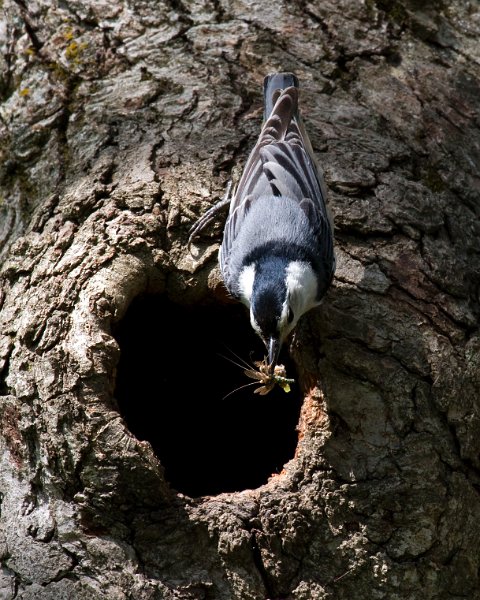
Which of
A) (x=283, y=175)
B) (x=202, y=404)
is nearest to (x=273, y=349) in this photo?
(x=283, y=175)

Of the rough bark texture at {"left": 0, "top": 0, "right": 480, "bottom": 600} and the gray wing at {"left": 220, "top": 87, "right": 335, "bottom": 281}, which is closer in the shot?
the rough bark texture at {"left": 0, "top": 0, "right": 480, "bottom": 600}

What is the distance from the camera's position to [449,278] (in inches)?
127

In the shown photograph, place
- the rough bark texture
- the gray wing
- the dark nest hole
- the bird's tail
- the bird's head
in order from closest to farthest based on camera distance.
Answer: the rough bark texture → the bird's head → the gray wing → the bird's tail → the dark nest hole

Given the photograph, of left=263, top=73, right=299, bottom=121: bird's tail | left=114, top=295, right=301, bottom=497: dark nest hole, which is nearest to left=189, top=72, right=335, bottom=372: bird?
left=263, top=73, right=299, bottom=121: bird's tail

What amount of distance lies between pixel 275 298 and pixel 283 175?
673 millimetres

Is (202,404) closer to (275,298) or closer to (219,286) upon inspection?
(219,286)

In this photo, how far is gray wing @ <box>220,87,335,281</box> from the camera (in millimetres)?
3303

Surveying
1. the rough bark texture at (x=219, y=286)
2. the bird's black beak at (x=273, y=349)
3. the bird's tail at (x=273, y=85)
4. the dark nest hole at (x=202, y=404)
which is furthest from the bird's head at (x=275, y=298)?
the bird's tail at (x=273, y=85)

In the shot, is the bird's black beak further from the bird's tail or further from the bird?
the bird's tail

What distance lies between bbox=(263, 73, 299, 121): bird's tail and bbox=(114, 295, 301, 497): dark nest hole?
91 cm

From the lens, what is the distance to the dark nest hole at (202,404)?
149 inches

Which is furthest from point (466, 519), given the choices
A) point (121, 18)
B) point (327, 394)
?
point (121, 18)

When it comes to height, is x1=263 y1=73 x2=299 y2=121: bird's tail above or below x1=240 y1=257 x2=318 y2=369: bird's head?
above

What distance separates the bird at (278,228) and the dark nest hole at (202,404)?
449mm
